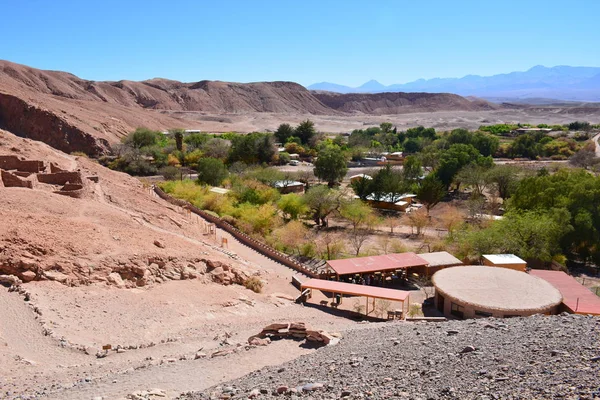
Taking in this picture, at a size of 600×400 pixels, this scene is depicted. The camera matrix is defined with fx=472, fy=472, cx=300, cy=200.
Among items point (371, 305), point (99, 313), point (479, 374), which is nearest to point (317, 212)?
point (371, 305)

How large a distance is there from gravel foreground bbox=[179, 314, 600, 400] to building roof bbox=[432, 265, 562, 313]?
15.4 feet

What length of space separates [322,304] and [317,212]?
17.5 m

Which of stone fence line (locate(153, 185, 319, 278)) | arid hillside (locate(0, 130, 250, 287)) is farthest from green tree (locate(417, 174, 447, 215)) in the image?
arid hillside (locate(0, 130, 250, 287))

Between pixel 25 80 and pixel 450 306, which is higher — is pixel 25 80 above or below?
above

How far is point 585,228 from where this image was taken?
2712 centimetres

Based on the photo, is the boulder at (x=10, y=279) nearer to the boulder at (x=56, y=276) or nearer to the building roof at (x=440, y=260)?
the boulder at (x=56, y=276)

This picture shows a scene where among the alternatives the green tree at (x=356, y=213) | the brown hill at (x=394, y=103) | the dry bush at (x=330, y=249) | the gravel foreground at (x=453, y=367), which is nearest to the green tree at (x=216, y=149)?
the green tree at (x=356, y=213)

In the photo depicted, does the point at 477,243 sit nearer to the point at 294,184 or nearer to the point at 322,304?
the point at 322,304

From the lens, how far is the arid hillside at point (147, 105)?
66.8 metres

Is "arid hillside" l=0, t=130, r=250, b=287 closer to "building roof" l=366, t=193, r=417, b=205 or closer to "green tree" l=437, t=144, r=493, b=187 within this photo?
"building roof" l=366, t=193, r=417, b=205

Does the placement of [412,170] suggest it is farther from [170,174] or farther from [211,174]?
[170,174]

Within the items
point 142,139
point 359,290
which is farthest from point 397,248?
point 142,139

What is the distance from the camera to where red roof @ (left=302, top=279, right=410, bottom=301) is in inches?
757

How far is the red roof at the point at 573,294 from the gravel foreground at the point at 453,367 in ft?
19.6
